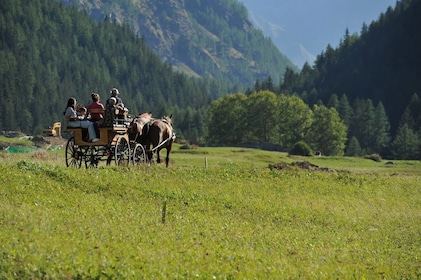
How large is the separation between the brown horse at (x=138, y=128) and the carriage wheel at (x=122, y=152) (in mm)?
1129

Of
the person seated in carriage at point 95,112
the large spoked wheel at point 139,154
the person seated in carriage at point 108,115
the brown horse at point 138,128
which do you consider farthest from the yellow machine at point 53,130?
the person seated in carriage at point 108,115

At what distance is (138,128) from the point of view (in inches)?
1180

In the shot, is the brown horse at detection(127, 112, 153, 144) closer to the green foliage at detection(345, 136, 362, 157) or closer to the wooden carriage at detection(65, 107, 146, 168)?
the wooden carriage at detection(65, 107, 146, 168)

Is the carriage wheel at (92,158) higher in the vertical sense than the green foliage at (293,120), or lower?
lower

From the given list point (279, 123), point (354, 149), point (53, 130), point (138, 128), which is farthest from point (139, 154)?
point (354, 149)

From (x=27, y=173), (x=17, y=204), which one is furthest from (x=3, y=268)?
(x=27, y=173)

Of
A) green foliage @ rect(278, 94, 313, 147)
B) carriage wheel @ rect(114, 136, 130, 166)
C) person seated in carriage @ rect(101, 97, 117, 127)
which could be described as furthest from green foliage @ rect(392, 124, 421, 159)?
person seated in carriage @ rect(101, 97, 117, 127)

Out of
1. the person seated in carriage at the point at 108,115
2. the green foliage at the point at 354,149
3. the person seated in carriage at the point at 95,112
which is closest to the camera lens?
the person seated in carriage at the point at 108,115

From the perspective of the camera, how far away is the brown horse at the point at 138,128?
2956cm

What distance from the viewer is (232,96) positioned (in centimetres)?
13200

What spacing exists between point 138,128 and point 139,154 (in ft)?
4.41

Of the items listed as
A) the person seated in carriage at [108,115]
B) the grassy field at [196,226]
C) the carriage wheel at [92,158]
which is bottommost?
the grassy field at [196,226]

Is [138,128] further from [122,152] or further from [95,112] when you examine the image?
[95,112]

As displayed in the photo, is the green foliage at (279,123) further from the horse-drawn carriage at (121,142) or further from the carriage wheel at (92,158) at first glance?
the carriage wheel at (92,158)
